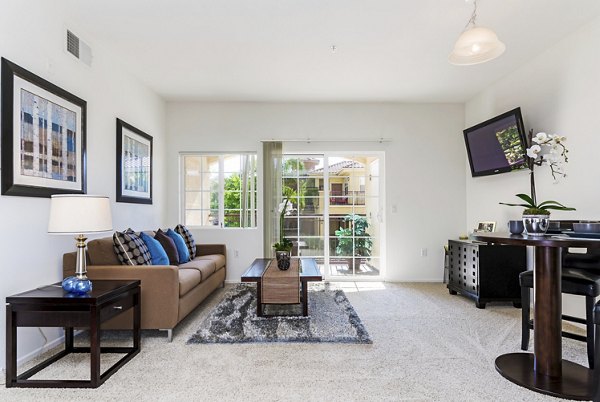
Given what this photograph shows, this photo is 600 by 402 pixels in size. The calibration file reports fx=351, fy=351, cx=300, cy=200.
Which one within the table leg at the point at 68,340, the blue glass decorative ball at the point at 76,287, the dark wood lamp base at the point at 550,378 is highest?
the blue glass decorative ball at the point at 76,287

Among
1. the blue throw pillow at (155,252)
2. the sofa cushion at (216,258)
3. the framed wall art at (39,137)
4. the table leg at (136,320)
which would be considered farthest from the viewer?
the sofa cushion at (216,258)

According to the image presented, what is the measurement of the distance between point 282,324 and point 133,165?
2.54 metres

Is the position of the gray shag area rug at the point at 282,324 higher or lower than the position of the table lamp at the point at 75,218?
lower

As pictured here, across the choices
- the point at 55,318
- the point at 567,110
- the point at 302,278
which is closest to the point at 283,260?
the point at 302,278

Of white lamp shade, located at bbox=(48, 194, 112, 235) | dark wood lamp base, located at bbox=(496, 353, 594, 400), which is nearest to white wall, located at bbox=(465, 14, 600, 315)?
dark wood lamp base, located at bbox=(496, 353, 594, 400)

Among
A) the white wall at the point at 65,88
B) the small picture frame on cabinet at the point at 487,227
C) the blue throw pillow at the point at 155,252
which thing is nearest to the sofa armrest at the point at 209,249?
the white wall at the point at 65,88

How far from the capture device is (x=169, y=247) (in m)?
3.83

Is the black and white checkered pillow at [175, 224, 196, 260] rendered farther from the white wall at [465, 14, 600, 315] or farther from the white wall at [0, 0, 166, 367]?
the white wall at [465, 14, 600, 315]

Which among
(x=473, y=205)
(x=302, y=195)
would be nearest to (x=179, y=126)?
(x=302, y=195)

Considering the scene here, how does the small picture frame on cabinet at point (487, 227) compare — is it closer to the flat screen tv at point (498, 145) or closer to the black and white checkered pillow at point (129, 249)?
the flat screen tv at point (498, 145)

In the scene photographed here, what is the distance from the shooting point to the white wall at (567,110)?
3.02 metres

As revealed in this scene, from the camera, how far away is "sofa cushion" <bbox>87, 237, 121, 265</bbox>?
9.59ft

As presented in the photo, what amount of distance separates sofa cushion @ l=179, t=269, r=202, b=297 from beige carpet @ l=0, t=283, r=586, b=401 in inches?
14.0

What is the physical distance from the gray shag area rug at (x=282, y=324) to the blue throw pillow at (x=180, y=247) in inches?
26.1
